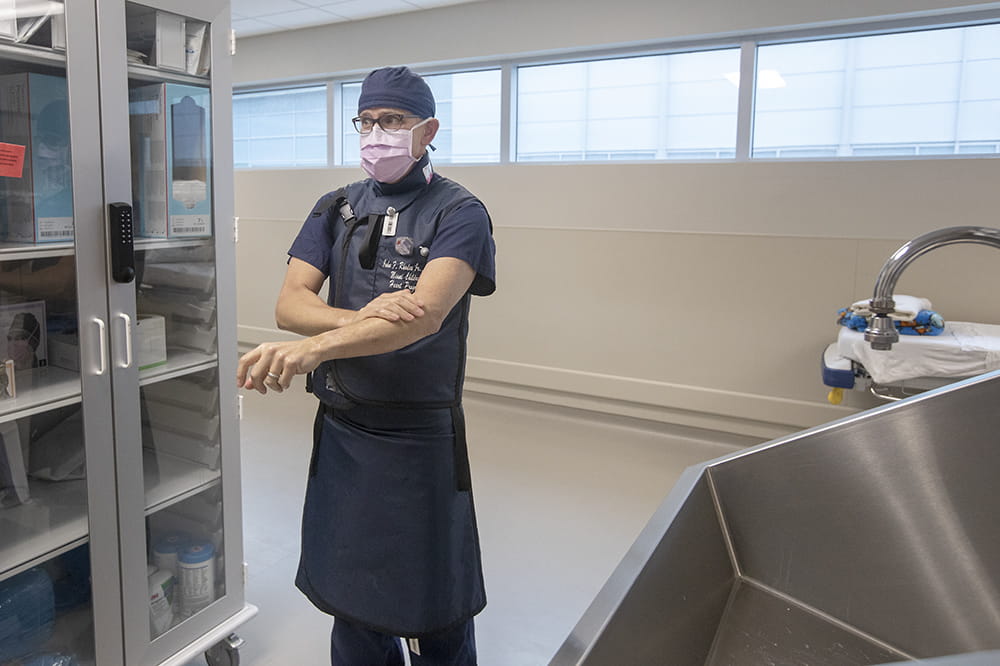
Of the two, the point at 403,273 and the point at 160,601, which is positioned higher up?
the point at 403,273

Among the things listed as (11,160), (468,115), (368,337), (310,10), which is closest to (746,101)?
(468,115)

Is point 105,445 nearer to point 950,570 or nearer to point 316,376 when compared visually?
point 316,376

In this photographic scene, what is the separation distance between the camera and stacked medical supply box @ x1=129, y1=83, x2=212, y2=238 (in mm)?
1978

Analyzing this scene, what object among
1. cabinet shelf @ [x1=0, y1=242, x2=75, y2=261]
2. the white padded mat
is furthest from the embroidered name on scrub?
the white padded mat

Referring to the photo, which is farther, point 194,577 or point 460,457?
point 194,577

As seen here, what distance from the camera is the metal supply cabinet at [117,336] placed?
1.72 metres

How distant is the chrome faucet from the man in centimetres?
81

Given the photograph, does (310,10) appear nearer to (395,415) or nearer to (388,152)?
(388,152)

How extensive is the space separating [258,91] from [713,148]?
3.85 metres

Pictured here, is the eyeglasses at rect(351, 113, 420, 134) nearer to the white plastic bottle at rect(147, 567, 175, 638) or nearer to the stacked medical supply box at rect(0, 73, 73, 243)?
the stacked medical supply box at rect(0, 73, 73, 243)

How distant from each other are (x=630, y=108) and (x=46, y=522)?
3825mm

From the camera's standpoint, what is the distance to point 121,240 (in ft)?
5.83

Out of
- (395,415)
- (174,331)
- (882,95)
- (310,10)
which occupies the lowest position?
(395,415)

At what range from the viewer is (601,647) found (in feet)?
2.65
